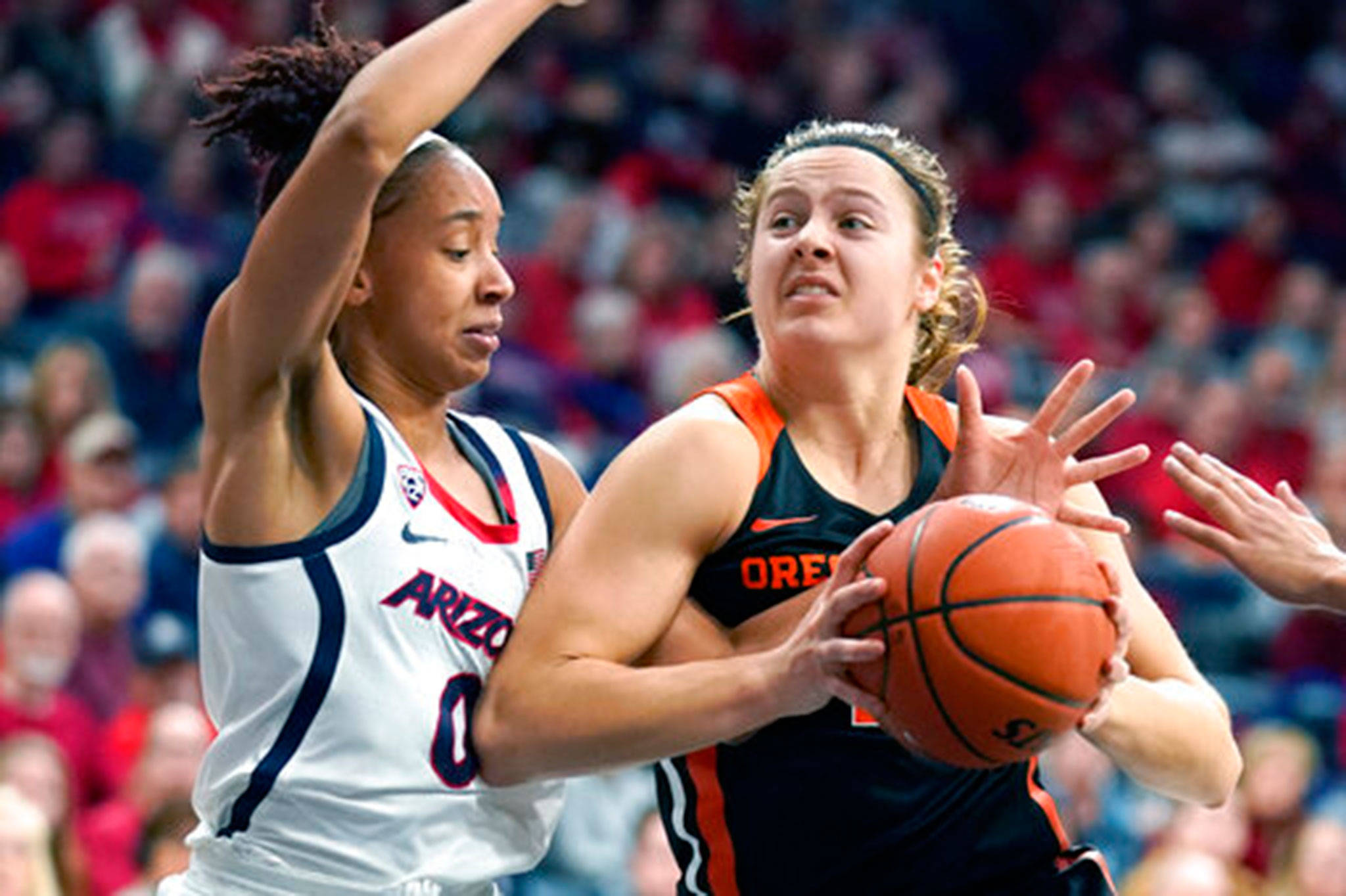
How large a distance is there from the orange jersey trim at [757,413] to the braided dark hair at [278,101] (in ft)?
2.66

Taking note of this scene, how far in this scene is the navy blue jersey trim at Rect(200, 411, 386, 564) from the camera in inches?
123

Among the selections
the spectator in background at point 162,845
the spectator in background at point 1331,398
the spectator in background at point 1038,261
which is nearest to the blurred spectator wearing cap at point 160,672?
the spectator in background at point 162,845

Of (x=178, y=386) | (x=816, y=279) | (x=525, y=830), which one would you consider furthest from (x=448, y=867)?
(x=178, y=386)

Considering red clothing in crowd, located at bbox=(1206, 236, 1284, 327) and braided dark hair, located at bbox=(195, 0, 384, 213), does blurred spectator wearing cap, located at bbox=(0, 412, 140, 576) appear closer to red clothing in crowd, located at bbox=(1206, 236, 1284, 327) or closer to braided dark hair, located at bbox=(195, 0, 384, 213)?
braided dark hair, located at bbox=(195, 0, 384, 213)

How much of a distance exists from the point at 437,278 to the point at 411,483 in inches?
13.6

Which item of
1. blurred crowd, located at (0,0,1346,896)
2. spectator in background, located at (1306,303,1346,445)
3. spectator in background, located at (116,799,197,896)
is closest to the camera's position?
spectator in background, located at (116,799,197,896)

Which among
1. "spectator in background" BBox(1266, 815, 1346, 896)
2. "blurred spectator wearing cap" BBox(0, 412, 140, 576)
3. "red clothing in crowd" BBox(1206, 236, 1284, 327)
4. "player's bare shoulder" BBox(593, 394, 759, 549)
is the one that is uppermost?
"red clothing in crowd" BBox(1206, 236, 1284, 327)

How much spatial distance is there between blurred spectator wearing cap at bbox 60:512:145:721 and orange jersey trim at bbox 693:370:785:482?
369 centimetres

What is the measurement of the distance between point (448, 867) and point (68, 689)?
12.3ft

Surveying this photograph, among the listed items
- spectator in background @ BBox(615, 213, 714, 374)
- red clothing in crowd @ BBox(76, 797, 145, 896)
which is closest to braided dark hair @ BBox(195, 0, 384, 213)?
red clothing in crowd @ BBox(76, 797, 145, 896)

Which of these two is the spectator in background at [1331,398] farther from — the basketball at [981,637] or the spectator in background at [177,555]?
the basketball at [981,637]

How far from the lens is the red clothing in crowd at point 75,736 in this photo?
6.19 metres

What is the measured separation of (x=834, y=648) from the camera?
2836mm

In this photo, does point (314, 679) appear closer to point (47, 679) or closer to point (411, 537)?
point (411, 537)
